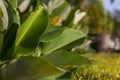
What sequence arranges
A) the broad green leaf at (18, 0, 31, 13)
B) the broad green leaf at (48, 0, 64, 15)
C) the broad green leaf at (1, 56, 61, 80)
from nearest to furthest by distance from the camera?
1. the broad green leaf at (1, 56, 61, 80)
2. the broad green leaf at (18, 0, 31, 13)
3. the broad green leaf at (48, 0, 64, 15)

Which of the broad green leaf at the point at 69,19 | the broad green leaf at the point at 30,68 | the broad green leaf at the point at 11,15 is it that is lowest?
the broad green leaf at the point at 69,19

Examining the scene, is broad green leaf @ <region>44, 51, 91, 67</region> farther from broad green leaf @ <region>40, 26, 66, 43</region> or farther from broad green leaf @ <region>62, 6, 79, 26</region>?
broad green leaf @ <region>62, 6, 79, 26</region>

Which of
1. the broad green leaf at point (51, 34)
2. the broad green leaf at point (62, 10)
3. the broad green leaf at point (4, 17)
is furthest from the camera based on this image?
the broad green leaf at point (62, 10)

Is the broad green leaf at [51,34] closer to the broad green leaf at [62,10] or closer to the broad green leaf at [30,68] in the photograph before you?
the broad green leaf at [30,68]

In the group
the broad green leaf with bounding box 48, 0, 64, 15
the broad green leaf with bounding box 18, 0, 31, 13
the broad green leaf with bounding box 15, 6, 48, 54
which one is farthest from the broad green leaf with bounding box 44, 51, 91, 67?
the broad green leaf with bounding box 48, 0, 64, 15

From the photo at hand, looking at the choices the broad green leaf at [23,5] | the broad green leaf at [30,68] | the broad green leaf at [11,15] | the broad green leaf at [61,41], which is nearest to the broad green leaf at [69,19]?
the broad green leaf at [23,5]
